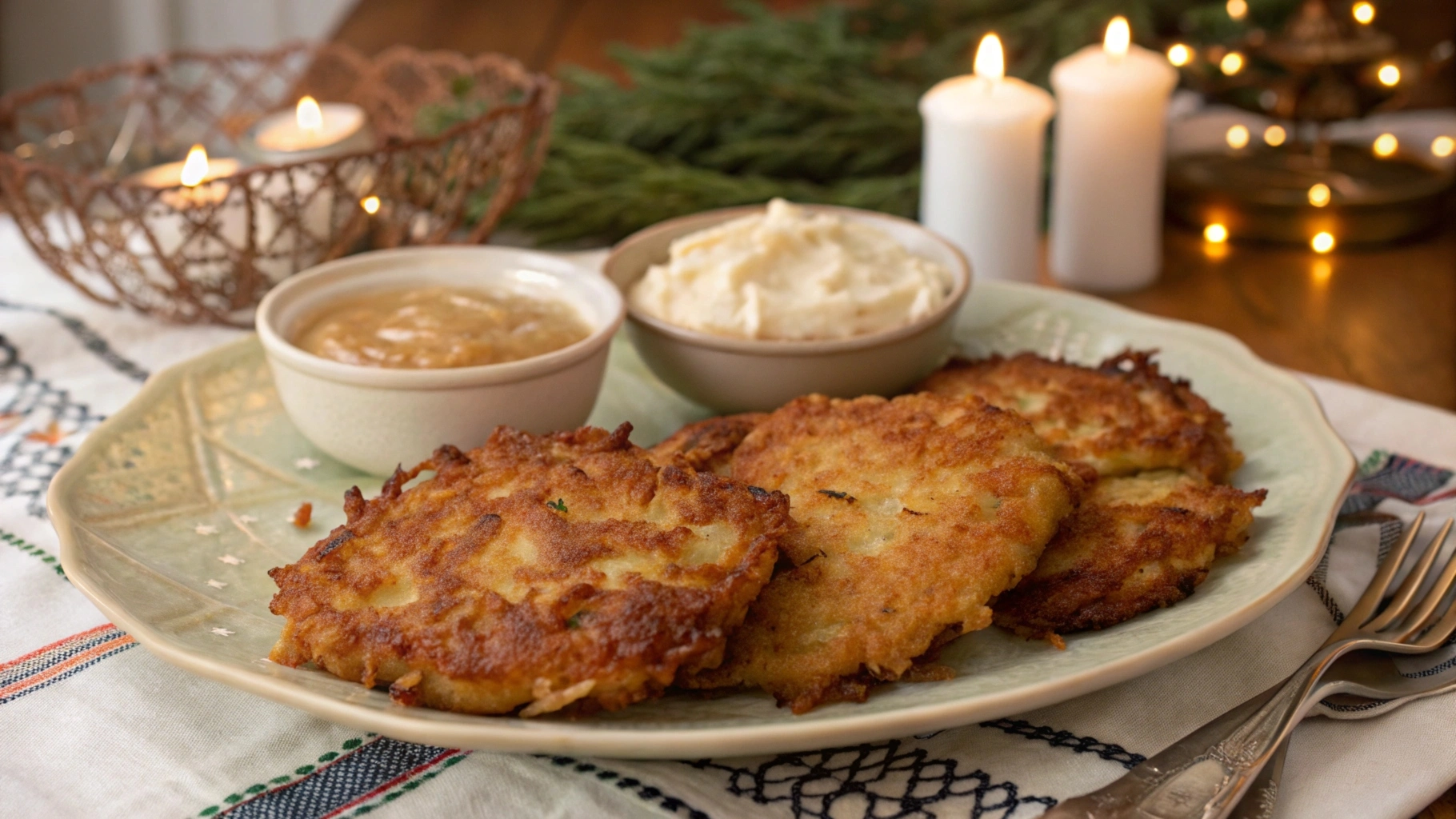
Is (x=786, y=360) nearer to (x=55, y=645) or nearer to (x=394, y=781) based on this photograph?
(x=394, y=781)

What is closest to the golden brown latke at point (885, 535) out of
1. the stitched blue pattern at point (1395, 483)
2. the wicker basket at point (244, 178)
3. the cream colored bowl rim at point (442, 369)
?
the cream colored bowl rim at point (442, 369)

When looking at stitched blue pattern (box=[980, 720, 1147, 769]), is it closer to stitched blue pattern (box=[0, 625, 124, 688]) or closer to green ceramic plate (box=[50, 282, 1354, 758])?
green ceramic plate (box=[50, 282, 1354, 758])

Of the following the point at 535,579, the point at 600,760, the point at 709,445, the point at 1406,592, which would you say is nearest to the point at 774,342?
the point at 709,445

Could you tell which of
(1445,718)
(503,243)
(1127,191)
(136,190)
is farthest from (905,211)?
(1445,718)

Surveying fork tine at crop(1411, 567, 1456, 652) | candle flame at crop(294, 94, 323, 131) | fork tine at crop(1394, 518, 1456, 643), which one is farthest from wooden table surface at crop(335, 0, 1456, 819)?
candle flame at crop(294, 94, 323, 131)

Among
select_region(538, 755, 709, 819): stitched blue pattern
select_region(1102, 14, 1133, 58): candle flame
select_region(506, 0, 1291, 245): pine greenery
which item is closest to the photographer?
select_region(538, 755, 709, 819): stitched blue pattern
